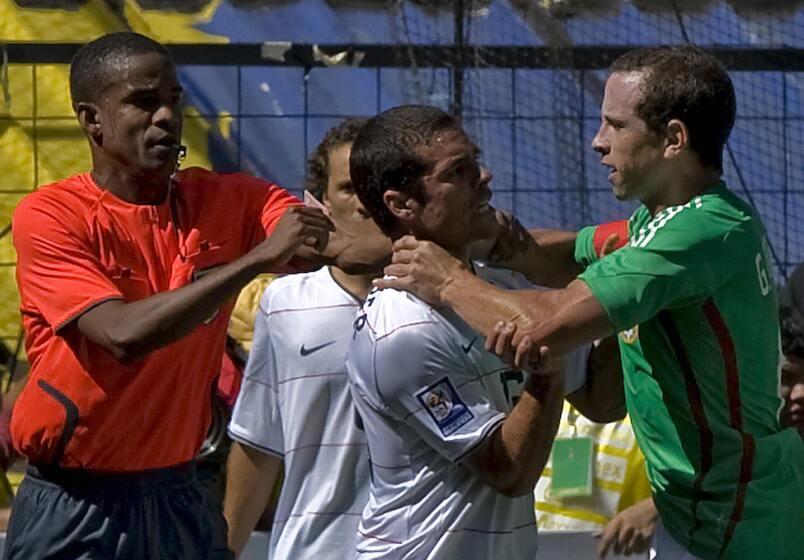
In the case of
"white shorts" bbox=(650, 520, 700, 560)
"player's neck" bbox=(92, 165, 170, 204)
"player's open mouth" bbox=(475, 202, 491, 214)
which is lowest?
"white shorts" bbox=(650, 520, 700, 560)

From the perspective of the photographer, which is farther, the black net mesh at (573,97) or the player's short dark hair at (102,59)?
the black net mesh at (573,97)

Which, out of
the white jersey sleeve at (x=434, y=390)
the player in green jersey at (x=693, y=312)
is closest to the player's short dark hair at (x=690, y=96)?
the player in green jersey at (x=693, y=312)

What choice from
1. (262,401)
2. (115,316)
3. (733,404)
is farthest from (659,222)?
(262,401)

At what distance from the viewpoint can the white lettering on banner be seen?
309 centimetres

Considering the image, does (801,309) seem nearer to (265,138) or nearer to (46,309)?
(265,138)

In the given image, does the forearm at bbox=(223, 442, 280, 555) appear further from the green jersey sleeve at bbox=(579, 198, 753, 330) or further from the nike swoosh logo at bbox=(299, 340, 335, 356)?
the green jersey sleeve at bbox=(579, 198, 753, 330)

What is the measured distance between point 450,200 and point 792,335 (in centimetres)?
225

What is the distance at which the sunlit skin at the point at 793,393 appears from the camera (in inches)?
191

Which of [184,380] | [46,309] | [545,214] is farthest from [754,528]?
[545,214]

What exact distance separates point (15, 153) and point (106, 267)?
3.17 metres

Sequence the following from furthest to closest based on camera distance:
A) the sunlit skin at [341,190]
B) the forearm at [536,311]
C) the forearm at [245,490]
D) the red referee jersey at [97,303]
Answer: the forearm at [245,490]
the sunlit skin at [341,190]
the red referee jersey at [97,303]
the forearm at [536,311]

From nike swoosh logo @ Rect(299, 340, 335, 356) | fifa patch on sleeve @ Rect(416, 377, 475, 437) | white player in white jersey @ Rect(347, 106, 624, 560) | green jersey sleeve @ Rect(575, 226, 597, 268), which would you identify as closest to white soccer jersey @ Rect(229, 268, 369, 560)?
nike swoosh logo @ Rect(299, 340, 335, 356)

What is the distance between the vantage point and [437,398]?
3035mm

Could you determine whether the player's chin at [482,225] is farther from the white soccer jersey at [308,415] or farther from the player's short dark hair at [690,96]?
the white soccer jersey at [308,415]
